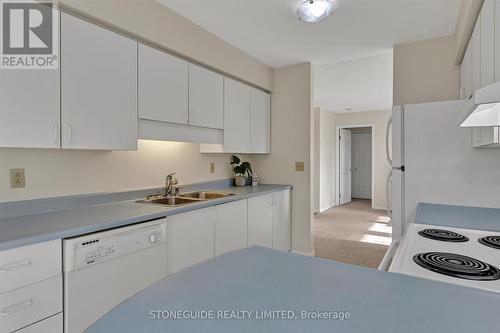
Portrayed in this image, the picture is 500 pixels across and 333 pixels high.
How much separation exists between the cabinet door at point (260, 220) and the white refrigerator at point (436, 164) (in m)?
1.27

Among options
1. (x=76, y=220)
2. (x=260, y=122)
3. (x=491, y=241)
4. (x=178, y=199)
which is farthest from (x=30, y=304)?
(x=260, y=122)

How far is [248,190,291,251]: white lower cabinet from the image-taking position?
2842mm

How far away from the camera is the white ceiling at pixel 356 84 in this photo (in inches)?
139

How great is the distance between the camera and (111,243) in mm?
1557

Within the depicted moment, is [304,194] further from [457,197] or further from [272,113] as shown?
[457,197]

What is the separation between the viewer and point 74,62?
1663mm

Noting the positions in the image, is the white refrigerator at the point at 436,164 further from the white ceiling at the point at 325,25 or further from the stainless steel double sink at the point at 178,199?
the stainless steel double sink at the point at 178,199

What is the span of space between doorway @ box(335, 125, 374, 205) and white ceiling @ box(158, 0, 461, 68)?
15.9ft

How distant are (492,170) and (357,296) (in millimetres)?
1804

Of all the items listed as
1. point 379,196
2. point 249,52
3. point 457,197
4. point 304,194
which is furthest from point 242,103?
point 379,196

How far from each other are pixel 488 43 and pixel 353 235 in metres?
3.53

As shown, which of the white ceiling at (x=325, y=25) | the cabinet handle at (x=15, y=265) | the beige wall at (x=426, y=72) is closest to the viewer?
the cabinet handle at (x=15, y=265)

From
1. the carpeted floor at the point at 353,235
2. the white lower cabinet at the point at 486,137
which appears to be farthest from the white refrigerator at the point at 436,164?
the carpeted floor at the point at 353,235

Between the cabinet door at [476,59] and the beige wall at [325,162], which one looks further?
the beige wall at [325,162]
